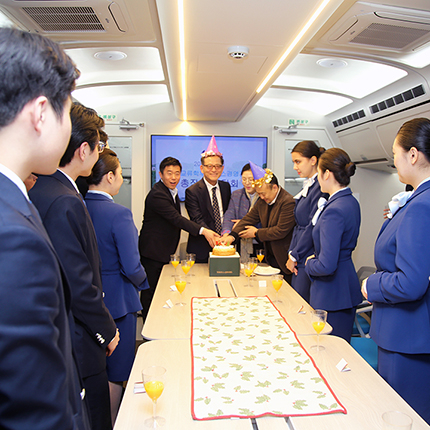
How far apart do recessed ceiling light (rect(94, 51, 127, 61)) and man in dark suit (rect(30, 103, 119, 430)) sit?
2201mm

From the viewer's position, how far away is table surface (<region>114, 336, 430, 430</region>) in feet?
3.84

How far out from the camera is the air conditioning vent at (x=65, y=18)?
100 inches

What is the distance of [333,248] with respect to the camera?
2.38 metres

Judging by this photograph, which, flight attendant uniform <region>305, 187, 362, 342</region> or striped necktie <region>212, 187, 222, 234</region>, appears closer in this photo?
flight attendant uniform <region>305, 187, 362, 342</region>

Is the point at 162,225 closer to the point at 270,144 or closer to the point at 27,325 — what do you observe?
the point at 270,144

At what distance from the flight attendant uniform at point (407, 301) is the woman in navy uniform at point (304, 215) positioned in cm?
109

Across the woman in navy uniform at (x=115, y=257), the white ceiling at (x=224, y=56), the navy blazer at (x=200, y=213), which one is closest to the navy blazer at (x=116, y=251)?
the woman in navy uniform at (x=115, y=257)

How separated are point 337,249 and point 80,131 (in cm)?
168

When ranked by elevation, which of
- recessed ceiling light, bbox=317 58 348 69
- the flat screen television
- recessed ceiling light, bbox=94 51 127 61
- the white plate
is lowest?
the white plate

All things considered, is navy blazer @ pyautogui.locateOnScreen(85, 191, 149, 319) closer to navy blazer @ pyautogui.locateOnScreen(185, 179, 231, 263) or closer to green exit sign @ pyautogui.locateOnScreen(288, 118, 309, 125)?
navy blazer @ pyautogui.locateOnScreen(185, 179, 231, 263)

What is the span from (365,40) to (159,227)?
2519 mm

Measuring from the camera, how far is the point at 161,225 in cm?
389

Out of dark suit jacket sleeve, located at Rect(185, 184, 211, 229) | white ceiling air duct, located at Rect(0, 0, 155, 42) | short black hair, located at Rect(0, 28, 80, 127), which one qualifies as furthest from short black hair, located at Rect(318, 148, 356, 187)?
short black hair, located at Rect(0, 28, 80, 127)

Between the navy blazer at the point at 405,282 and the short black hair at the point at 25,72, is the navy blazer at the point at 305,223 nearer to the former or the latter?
the navy blazer at the point at 405,282
